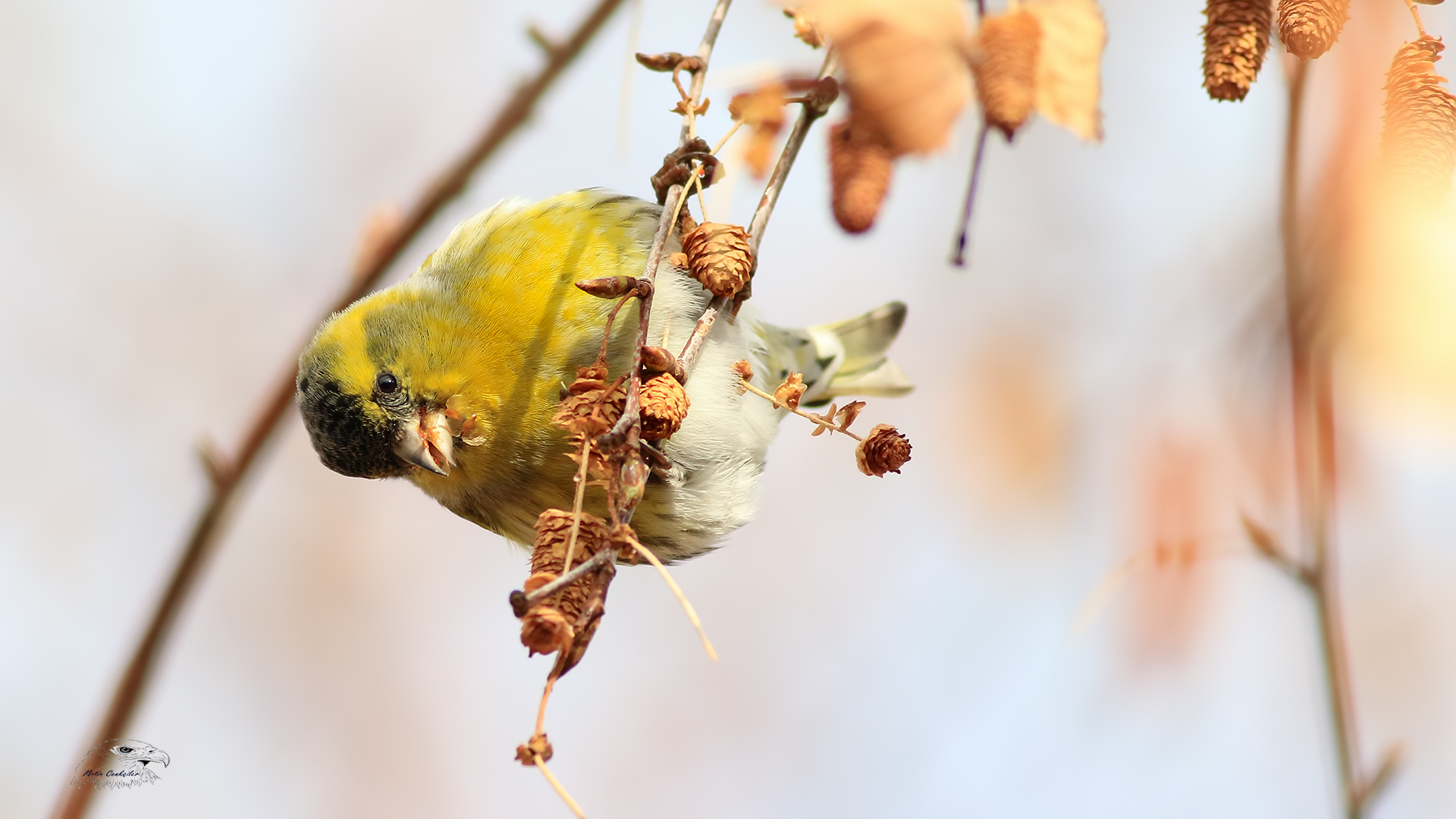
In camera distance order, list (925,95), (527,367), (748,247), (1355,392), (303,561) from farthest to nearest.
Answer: (303,561)
(527,367)
(1355,392)
(748,247)
(925,95)

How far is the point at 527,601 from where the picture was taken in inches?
37.5

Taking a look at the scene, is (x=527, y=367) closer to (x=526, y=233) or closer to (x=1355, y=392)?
(x=526, y=233)

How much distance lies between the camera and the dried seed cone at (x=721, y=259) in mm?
1273

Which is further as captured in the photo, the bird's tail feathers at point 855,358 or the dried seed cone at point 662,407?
the bird's tail feathers at point 855,358

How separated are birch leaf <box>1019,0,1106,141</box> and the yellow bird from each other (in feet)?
2.62

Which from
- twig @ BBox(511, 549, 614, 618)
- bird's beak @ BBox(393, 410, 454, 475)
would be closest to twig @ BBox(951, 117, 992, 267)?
twig @ BBox(511, 549, 614, 618)

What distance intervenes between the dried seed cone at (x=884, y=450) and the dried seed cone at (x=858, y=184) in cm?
25

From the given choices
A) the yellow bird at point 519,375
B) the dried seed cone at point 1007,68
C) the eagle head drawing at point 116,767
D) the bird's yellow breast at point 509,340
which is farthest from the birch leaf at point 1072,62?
the eagle head drawing at point 116,767

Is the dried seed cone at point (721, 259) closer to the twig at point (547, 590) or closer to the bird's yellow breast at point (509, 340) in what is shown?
the twig at point (547, 590)

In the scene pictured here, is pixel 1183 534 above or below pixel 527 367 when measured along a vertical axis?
below

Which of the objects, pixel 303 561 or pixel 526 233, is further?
pixel 303 561

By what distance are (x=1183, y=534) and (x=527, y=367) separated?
4.33ft

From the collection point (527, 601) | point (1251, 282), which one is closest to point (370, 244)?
point (527, 601)

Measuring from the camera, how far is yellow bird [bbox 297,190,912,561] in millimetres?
2039
